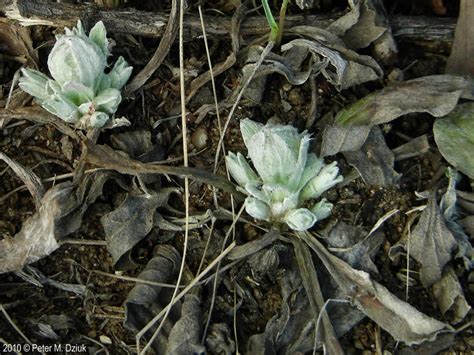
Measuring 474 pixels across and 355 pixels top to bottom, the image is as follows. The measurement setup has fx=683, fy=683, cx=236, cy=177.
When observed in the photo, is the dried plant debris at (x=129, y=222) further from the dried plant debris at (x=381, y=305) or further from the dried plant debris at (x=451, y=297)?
the dried plant debris at (x=451, y=297)

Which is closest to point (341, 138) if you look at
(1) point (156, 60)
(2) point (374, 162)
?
(2) point (374, 162)

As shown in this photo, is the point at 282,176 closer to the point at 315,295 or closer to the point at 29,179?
the point at 315,295

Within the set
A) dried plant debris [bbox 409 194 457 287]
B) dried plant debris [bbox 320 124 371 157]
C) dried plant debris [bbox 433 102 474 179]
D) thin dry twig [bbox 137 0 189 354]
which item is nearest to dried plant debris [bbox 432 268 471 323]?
dried plant debris [bbox 409 194 457 287]

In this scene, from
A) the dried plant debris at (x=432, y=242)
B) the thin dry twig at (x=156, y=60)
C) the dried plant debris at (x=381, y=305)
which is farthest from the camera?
the thin dry twig at (x=156, y=60)

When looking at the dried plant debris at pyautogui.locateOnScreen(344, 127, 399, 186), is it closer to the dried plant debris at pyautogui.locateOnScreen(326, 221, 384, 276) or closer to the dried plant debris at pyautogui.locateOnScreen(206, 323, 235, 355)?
the dried plant debris at pyautogui.locateOnScreen(326, 221, 384, 276)

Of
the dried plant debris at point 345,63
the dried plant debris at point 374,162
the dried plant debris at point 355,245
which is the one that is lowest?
the dried plant debris at point 355,245

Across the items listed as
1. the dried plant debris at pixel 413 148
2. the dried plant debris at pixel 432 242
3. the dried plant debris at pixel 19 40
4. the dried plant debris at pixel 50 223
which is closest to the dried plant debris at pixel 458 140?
the dried plant debris at pixel 413 148
